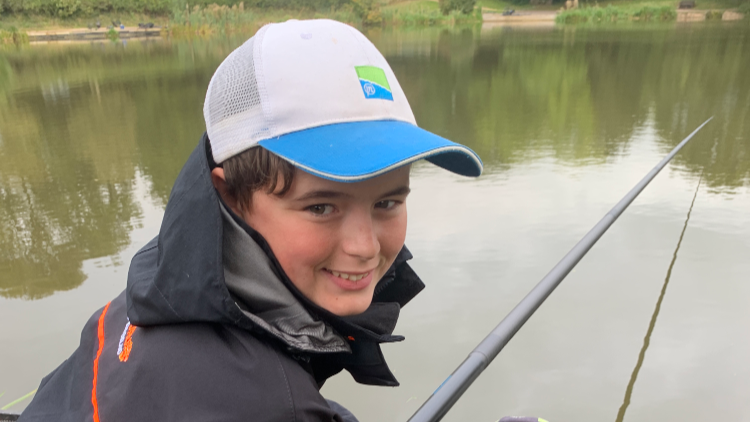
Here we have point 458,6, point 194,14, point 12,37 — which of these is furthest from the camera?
point 458,6

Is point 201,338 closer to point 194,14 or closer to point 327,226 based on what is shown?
point 327,226

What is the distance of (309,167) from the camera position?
2.11 feet

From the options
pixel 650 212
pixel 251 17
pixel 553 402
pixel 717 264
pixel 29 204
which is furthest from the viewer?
pixel 251 17

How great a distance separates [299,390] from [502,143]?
350 centimetres

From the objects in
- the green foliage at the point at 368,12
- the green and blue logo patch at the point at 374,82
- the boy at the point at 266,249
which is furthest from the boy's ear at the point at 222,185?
the green foliage at the point at 368,12

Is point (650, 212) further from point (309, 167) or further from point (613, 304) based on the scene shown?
point (309, 167)

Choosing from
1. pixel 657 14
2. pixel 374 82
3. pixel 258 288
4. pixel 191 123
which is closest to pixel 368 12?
pixel 657 14

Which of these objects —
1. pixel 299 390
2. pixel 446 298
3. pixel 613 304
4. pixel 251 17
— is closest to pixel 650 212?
pixel 613 304

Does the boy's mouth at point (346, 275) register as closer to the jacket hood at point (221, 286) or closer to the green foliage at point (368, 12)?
the jacket hood at point (221, 286)

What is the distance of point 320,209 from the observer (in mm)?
710

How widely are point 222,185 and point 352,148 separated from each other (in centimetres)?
20

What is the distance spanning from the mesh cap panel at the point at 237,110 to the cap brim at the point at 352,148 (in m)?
0.03

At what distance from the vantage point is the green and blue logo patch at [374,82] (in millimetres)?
700

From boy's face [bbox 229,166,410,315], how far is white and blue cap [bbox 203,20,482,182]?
5 cm
